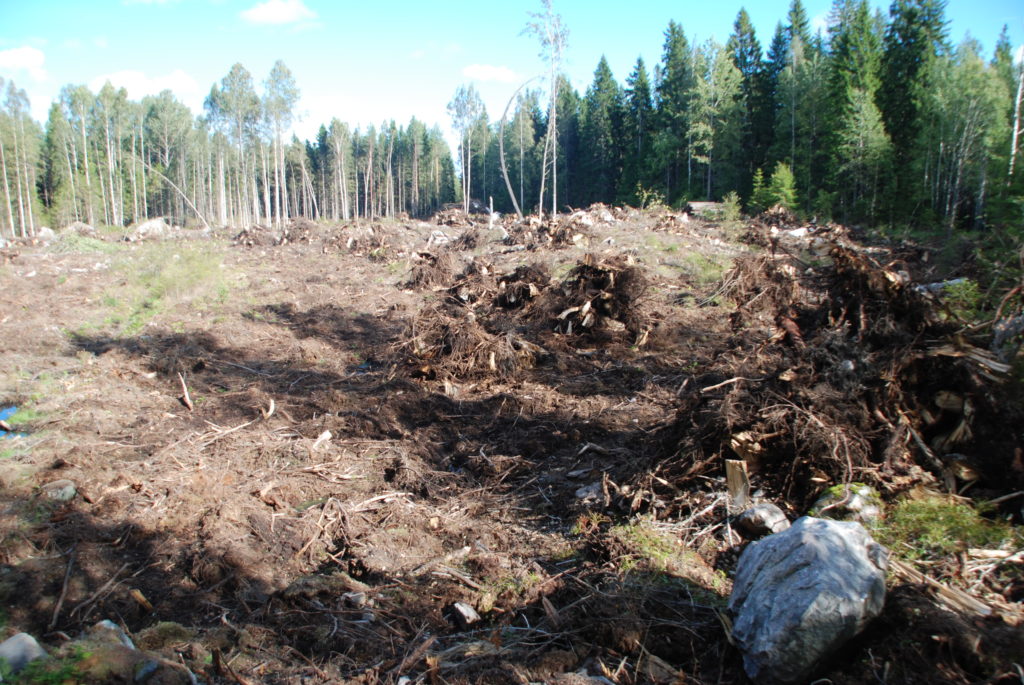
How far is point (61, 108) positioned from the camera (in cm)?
5000

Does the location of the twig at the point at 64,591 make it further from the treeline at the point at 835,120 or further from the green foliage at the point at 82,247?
the green foliage at the point at 82,247

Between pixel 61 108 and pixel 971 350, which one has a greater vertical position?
pixel 61 108

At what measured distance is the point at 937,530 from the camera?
11.1ft

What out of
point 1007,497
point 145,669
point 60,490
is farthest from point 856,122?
point 145,669

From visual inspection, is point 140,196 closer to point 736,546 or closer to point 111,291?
point 111,291

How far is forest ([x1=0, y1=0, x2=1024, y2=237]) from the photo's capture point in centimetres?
2506

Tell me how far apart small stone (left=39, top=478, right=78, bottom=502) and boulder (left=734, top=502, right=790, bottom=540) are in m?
5.19

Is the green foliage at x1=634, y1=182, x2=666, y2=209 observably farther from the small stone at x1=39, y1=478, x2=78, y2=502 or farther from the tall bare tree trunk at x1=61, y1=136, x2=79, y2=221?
the tall bare tree trunk at x1=61, y1=136, x2=79, y2=221

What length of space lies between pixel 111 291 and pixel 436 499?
499 inches

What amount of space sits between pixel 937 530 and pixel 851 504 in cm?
46

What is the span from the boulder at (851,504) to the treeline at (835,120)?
631 inches

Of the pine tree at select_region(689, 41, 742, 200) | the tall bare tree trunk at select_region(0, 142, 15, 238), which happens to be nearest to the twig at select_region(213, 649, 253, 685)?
the pine tree at select_region(689, 41, 742, 200)

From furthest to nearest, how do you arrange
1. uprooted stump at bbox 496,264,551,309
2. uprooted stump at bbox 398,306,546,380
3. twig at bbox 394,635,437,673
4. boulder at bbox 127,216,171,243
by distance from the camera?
boulder at bbox 127,216,171,243
uprooted stump at bbox 496,264,551,309
uprooted stump at bbox 398,306,546,380
twig at bbox 394,635,437,673

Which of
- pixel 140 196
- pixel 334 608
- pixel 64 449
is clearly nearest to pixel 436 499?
→ pixel 334 608
